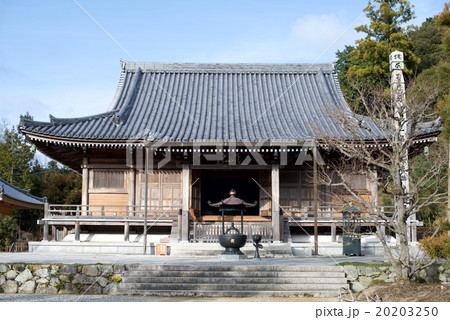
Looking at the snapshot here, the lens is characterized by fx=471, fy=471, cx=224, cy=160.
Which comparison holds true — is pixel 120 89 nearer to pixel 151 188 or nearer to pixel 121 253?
pixel 151 188

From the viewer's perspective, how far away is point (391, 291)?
9867mm

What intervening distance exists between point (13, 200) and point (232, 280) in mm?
21426

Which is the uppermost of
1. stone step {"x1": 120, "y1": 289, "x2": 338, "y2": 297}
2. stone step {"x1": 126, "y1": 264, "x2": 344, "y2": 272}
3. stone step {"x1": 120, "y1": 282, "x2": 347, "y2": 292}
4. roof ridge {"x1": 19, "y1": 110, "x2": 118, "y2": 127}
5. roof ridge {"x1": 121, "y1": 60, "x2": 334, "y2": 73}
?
roof ridge {"x1": 121, "y1": 60, "x2": 334, "y2": 73}

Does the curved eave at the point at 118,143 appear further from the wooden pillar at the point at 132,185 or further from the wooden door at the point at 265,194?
the wooden door at the point at 265,194

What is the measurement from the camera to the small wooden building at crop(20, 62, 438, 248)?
62.0ft

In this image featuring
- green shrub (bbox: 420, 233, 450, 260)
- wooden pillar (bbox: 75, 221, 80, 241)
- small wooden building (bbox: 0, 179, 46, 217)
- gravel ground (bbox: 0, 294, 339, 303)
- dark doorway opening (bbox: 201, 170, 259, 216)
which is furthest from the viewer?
small wooden building (bbox: 0, 179, 46, 217)

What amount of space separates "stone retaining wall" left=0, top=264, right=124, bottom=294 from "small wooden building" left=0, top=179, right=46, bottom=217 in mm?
16235

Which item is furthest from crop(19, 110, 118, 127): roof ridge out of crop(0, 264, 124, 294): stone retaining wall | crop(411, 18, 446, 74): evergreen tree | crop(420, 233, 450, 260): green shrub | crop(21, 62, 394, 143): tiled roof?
crop(411, 18, 446, 74): evergreen tree

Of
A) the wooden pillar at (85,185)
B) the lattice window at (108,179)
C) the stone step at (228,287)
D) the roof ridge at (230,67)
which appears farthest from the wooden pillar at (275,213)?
the roof ridge at (230,67)

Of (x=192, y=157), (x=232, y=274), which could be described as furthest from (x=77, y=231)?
(x=232, y=274)

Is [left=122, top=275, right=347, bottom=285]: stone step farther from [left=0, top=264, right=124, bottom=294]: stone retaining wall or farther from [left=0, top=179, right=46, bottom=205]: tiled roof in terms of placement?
[left=0, top=179, right=46, bottom=205]: tiled roof

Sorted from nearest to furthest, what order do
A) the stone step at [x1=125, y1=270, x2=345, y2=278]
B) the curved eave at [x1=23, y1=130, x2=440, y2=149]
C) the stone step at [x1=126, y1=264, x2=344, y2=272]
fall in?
1. the stone step at [x1=125, y1=270, x2=345, y2=278]
2. the stone step at [x1=126, y1=264, x2=344, y2=272]
3. the curved eave at [x1=23, y1=130, x2=440, y2=149]
